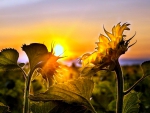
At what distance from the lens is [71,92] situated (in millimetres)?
1573

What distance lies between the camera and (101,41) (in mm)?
1646

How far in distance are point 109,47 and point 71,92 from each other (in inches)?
9.3

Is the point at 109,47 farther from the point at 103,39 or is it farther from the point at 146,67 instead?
the point at 146,67

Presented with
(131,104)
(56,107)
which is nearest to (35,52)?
(56,107)

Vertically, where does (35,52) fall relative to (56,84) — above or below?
above

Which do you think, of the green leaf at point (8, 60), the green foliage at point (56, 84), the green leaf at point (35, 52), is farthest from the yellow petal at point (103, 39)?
the green leaf at point (8, 60)

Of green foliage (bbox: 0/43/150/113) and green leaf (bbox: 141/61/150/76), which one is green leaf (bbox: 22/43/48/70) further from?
green leaf (bbox: 141/61/150/76)

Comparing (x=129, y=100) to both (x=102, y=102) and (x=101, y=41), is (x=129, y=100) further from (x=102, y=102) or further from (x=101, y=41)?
(x=102, y=102)

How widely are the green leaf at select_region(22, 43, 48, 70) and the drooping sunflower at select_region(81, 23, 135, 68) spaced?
221mm

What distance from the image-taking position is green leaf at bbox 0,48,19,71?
193 cm

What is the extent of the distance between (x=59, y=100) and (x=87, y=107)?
0.14m

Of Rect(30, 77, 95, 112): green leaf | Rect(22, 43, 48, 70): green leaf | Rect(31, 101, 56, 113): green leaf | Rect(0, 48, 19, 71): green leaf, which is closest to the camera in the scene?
Rect(30, 77, 95, 112): green leaf

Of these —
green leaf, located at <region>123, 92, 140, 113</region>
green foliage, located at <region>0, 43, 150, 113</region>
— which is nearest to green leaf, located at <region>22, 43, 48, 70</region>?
green foliage, located at <region>0, 43, 150, 113</region>

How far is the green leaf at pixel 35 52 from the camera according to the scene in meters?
1.77
